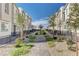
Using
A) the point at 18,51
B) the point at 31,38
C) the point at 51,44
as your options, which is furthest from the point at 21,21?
the point at 51,44

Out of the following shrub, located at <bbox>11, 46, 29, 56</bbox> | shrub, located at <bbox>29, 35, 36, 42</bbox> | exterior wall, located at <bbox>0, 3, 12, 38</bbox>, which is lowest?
shrub, located at <bbox>11, 46, 29, 56</bbox>

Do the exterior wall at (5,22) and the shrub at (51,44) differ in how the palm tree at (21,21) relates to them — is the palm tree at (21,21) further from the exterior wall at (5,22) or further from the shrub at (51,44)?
the shrub at (51,44)

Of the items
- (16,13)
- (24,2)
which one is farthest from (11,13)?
(24,2)

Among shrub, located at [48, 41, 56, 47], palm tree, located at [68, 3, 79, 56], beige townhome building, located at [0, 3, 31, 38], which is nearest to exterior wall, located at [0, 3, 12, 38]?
beige townhome building, located at [0, 3, 31, 38]

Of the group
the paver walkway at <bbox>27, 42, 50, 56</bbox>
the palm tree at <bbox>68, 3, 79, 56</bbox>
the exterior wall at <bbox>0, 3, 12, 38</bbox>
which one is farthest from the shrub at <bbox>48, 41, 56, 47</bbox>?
the exterior wall at <bbox>0, 3, 12, 38</bbox>

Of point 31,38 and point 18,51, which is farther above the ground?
point 31,38

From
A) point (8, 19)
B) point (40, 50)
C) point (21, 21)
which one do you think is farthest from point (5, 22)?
point (40, 50)

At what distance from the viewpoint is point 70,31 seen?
9.84ft

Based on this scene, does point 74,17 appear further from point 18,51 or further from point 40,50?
point 18,51

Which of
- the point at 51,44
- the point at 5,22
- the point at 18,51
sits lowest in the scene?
the point at 18,51

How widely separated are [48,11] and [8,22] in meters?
0.67

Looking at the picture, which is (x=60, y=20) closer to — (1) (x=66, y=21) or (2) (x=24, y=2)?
(1) (x=66, y=21)

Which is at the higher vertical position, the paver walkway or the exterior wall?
the exterior wall

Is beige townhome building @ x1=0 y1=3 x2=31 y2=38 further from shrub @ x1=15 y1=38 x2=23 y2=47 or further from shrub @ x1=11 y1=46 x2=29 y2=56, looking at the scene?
shrub @ x1=11 y1=46 x2=29 y2=56
